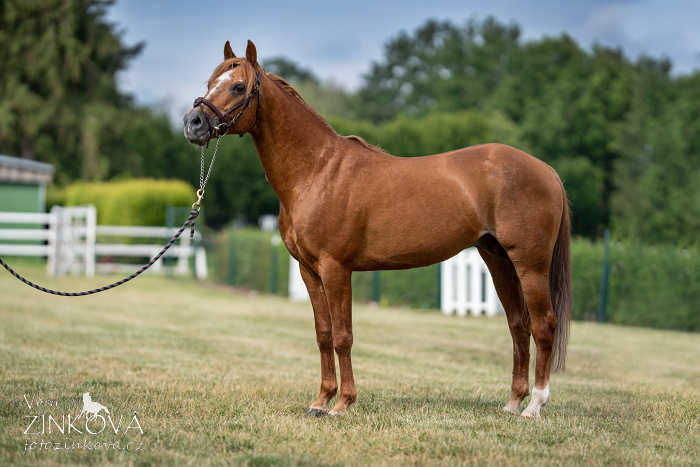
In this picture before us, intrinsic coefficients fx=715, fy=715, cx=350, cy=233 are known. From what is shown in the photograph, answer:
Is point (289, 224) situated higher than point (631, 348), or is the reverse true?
point (289, 224)

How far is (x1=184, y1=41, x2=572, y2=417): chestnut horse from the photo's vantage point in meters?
5.03

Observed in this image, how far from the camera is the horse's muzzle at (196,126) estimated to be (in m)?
4.75

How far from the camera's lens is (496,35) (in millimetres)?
56062

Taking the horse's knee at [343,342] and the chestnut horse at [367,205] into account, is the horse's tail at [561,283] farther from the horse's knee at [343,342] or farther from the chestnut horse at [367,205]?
the horse's knee at [343,342]

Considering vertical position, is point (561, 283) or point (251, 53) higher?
point (251, 53)

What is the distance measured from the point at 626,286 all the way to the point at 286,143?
36.0ft

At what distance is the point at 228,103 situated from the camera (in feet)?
Answer: 16.2

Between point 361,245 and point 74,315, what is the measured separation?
29.3ft

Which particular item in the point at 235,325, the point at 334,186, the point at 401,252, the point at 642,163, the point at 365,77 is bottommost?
the point at 235,325

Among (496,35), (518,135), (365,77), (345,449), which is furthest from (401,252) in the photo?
(365,77)

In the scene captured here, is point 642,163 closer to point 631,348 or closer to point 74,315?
point 631,348

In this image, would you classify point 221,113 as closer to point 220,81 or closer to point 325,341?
point 220,81

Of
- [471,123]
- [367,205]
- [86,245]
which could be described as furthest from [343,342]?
[471,123]

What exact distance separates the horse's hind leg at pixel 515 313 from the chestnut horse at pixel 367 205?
0.27 m
